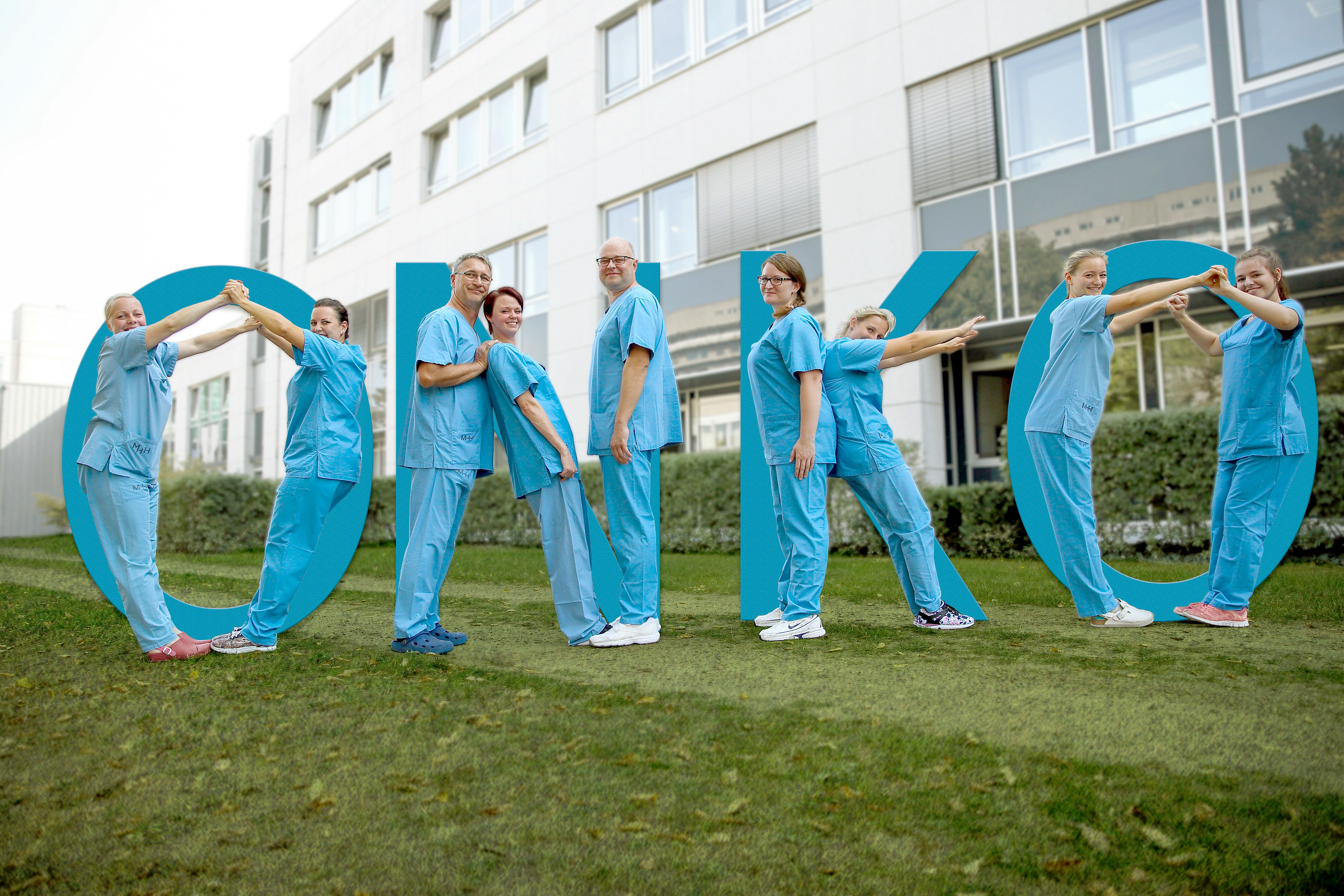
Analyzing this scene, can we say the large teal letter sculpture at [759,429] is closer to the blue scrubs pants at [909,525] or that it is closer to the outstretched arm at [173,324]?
the blue scrubs pants at [909,525]

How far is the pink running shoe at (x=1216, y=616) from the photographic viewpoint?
4.32m

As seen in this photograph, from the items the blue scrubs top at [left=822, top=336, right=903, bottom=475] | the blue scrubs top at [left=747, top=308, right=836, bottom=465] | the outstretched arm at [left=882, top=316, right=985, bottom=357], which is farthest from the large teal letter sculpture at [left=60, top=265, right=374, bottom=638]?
the outstretched arm at [left=882, top=316, right=985, bottom=357]

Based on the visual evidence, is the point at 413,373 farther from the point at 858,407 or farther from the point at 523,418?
the point at 858,407

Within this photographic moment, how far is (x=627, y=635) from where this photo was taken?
4.16 m

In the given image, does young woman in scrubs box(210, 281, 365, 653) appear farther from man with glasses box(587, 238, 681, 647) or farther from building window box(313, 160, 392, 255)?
building window box(313, 160, 392, 255)

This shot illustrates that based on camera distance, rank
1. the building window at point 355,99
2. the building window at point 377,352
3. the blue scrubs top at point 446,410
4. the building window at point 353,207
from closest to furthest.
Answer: the blue scrubs top at point 446,410 < the building window at point 377,352 < the building window at point 353,207 < the building window at point 355,99

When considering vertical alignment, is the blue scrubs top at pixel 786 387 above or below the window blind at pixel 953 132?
below

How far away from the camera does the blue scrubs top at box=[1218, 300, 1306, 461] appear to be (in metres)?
4.29

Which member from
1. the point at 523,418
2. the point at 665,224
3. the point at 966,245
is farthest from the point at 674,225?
the point at 523,418

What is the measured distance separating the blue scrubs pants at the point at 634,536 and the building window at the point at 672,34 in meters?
10.9

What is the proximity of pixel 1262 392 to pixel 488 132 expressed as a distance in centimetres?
1677

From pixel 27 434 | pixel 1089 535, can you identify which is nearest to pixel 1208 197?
pixel 1089 535

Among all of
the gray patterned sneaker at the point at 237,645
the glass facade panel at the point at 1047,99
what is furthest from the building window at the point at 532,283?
the gray patterned sneaker at the point at 237,645

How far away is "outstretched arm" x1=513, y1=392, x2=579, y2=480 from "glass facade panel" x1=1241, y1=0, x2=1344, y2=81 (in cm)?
914
